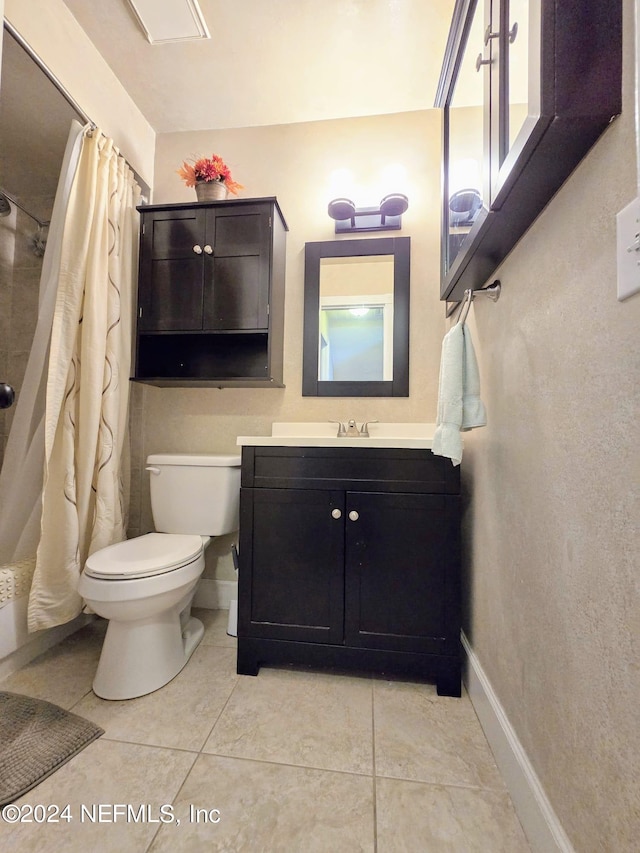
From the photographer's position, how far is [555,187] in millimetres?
695

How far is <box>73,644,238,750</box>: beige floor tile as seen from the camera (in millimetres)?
1019

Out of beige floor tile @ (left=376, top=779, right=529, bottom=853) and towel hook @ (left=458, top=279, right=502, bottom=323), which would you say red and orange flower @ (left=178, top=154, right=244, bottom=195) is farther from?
beige floor tile @ (left=376, top=779, right=529, bottom=853)

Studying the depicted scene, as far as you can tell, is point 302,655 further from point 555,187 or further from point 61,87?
point 61,87

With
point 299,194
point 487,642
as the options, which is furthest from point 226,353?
point 487,642

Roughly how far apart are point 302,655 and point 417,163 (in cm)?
229

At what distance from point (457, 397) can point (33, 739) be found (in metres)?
1.56

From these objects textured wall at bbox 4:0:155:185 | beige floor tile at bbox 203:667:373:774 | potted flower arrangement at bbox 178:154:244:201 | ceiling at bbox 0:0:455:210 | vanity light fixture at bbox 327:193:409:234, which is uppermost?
ceiling at bbox 0:0:455:210

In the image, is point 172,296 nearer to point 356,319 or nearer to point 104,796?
point 356,319

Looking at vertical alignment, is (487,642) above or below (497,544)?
below

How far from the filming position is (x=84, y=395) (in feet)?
4.68

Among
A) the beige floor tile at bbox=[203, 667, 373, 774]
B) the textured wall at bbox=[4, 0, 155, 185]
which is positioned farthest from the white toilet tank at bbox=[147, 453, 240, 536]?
the textured wall at bbox=[4, 0, 155, 185]

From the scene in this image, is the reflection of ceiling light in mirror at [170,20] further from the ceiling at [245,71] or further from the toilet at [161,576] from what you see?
the toilet at [161,576]

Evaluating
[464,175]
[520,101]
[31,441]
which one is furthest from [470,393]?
[31,441]

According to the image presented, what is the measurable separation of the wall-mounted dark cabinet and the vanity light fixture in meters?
0.48
